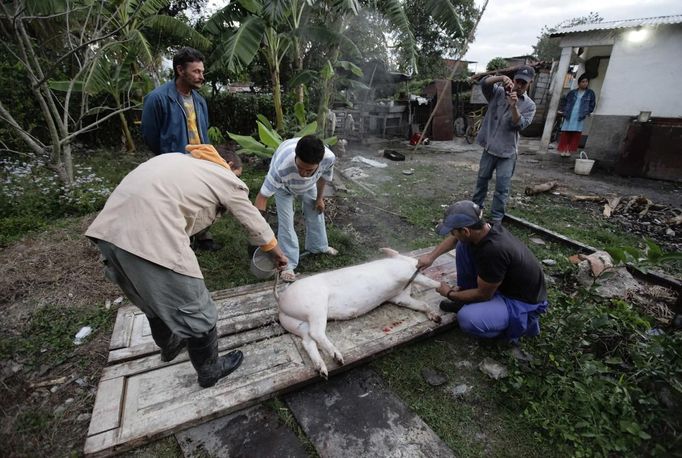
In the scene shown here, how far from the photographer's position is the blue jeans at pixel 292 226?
3.59m

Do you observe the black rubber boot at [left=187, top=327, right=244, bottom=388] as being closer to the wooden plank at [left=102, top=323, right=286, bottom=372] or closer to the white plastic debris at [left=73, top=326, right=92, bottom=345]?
the wooden plank at [left=102, top=323, right=286, bottom=372]

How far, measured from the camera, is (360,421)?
227 cm

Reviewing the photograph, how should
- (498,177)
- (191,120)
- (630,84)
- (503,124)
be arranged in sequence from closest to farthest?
1. (191,120)
2. (503,124)
3. (498,177)
4. (630,84)

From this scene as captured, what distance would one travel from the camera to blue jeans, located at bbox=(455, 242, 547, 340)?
2695mm

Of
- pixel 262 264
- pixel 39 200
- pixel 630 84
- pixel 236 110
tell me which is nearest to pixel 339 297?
pixel 262 264

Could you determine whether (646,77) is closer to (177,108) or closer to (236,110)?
(177,108)

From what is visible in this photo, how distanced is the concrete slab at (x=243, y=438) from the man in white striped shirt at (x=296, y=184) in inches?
41.2

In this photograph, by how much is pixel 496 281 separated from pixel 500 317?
1.12 ft

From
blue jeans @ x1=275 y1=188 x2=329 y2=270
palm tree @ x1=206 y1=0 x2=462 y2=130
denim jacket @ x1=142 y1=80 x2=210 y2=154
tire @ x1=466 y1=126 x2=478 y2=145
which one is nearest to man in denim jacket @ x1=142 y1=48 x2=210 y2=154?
denim jacket @ x1=142 y1=80 x2=210 y2=154

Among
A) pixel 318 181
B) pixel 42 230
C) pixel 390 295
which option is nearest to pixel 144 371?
pixel 390 295

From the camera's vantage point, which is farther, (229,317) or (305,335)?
(229,317)

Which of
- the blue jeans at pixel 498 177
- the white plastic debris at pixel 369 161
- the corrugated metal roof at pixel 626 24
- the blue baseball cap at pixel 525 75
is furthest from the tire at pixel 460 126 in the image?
the blue baseball cap at pixel 525 75

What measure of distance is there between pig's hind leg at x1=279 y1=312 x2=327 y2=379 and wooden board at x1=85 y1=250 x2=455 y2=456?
0.06 m

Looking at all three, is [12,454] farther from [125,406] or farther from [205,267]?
[205,267]
